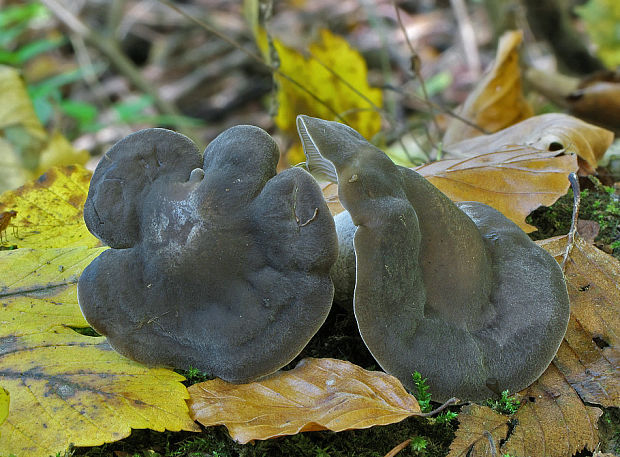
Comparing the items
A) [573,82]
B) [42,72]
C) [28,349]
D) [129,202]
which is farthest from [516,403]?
[42,72]

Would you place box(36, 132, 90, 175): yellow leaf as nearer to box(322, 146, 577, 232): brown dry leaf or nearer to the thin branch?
box(322, 146, 577, 232): brown dry leaf

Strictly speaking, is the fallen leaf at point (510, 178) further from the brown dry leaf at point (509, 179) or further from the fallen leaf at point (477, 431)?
the fallen leaf at point (477, 431)

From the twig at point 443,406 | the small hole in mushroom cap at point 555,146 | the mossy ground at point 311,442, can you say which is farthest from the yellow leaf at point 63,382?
the small hole in mushroom cap at point 555,146

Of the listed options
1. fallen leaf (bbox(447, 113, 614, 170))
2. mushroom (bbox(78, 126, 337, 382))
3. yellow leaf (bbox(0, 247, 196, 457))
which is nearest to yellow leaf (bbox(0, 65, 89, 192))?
yellow leaf (bbox(0, 247, 196, 457))

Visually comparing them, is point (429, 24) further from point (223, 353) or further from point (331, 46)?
point (223, 353)

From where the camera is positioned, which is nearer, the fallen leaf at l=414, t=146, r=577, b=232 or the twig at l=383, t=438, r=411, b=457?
the twig at l=383, t=438, r=411, b=457

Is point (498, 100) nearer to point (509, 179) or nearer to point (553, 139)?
point (553, 139)
